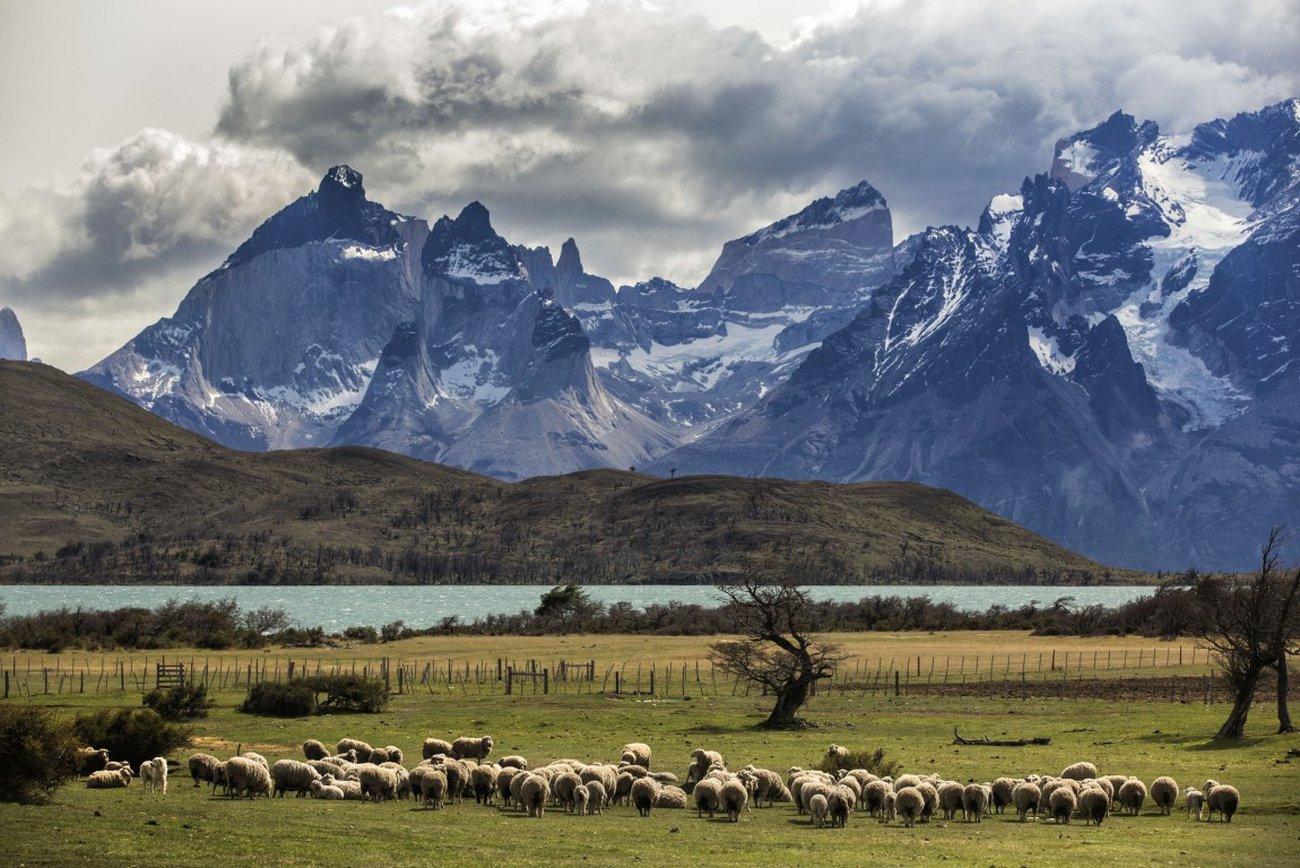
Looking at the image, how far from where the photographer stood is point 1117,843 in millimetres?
32781

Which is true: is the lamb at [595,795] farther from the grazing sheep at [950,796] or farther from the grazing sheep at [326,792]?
the grazing sheep at [950,796]

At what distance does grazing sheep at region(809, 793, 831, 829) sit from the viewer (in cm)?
3547

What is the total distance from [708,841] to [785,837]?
184cm

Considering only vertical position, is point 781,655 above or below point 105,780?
above

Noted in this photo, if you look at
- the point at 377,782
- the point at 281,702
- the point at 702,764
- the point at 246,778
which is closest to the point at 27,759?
the point at 246,778

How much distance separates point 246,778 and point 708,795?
36.8ft

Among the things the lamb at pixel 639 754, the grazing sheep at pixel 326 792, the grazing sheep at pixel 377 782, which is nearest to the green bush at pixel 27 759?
the grazing sheep at pixel 326 792

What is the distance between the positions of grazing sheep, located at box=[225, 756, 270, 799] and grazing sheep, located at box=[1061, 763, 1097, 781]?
20.1 meters

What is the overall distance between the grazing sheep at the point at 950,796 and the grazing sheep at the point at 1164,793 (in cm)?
515

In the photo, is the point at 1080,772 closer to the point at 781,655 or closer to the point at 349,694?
the point at 781,655

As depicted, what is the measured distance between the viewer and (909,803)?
36156mm

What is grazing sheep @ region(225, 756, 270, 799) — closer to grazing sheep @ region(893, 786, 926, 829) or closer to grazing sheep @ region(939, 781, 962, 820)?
grazing sheep @ region(893, 786, 926, 829)

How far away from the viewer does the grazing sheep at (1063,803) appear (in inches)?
1435

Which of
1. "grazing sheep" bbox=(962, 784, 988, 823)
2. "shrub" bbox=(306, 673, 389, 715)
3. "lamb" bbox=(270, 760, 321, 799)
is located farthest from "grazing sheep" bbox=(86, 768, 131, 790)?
"shrub" bbox=(306, 673, 389, 715)
